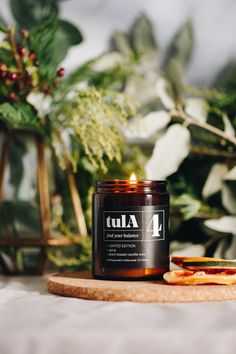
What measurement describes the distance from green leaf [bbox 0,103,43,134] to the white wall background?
282mm

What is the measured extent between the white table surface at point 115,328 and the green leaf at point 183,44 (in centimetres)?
60

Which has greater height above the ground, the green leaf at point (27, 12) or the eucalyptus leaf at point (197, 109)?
the green leaf at point (27, 12)

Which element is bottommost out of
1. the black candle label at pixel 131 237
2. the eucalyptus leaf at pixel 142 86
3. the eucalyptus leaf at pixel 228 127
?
the black candle label at pixel 131 237

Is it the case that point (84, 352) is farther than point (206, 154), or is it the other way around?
point (206, 154)

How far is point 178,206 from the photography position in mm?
1122

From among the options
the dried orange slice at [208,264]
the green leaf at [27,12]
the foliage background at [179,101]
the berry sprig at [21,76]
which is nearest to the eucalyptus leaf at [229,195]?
the foliage background at [179,101]

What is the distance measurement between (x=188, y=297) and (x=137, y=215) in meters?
0.13

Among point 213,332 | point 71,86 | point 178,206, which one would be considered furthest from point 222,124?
point 213,332

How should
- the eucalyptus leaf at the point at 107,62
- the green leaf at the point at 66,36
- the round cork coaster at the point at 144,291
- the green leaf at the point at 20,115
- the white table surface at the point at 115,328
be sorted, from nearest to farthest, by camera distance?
the white table surface at the point at 115,328 → the round cork coaster at the point at 144,291 → the green leaf at the point at 20,115 → the green leaf at the point at 66,36 → the eucalyptus leaf at the point at 107,62

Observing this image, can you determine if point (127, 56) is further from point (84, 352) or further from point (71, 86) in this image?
point (84, 352)

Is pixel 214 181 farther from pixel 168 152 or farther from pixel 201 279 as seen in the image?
pixel 201 279

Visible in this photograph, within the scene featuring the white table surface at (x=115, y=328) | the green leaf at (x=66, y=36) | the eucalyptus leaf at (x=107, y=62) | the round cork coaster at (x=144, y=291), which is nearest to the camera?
the white table surface at (x=115, y=328)

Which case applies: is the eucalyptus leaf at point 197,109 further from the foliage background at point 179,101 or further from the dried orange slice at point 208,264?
the dried orange slice at point 208,264

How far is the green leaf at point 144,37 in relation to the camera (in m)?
1.24
